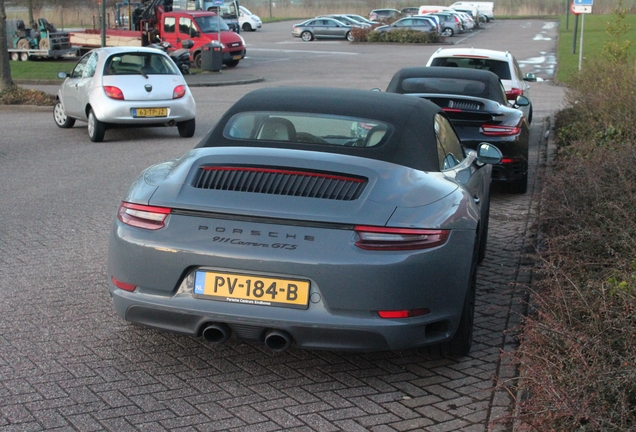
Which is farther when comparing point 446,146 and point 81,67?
point 81,67

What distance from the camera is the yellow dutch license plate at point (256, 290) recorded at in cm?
414

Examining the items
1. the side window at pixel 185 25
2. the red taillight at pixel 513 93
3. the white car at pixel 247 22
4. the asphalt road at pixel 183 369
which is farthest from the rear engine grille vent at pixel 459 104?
the white car at pixel 247 22

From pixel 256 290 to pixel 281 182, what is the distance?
0.57 metres

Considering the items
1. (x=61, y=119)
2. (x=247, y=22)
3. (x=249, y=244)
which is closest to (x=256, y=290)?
(x=249, y=244)

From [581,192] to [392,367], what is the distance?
8.01 ft

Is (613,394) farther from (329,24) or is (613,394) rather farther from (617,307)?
(329,24)

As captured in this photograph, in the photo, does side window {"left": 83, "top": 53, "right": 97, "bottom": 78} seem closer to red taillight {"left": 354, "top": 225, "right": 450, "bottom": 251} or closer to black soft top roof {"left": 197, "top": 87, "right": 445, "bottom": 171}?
black soft top roof {"left": 197, "top": 87, "right": 445, "bottom": 171}

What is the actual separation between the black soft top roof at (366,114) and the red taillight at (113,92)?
9.12 metres

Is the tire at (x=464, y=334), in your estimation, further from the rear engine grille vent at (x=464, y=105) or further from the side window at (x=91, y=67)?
the side window at (x=91, y=67)

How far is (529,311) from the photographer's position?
5645 millimetres

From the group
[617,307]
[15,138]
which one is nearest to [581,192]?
[617,307]

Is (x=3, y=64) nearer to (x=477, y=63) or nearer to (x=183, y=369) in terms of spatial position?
(x=477, y=63)

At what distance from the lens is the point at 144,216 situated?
443cm

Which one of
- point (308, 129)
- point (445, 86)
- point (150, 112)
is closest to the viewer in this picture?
point (308, 129)
